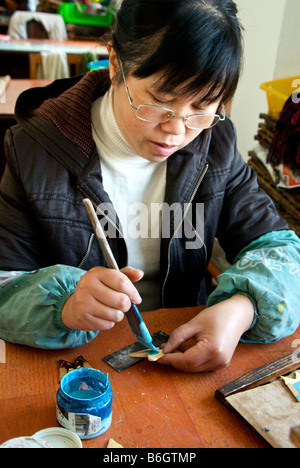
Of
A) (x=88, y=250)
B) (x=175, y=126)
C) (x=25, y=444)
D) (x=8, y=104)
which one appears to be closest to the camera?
(x=25, y=444)

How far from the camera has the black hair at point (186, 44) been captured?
2.92ft

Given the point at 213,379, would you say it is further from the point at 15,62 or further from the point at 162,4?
the point at 15,62

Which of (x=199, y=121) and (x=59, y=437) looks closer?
(x=59, y=437)

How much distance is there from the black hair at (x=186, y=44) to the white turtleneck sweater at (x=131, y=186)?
28 cm

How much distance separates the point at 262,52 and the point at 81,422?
6.82 ft

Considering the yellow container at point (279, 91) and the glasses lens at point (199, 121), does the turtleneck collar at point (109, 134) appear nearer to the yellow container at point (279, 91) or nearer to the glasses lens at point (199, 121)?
the glasses lens at point (199, 121)

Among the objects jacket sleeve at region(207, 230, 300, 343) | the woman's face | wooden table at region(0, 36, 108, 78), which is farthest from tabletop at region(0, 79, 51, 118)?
jacket sleeve at region(207, 230, 300, 343)

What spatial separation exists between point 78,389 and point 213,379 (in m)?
0.27

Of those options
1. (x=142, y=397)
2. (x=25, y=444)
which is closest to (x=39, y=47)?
(x=142, y=397)

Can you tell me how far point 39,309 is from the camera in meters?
0.94

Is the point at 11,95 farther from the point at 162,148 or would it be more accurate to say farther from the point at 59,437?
the point at 59,437

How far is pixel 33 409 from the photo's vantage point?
2.55 feet

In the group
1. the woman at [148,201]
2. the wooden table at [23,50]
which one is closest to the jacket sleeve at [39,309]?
the woman at [148,201]
